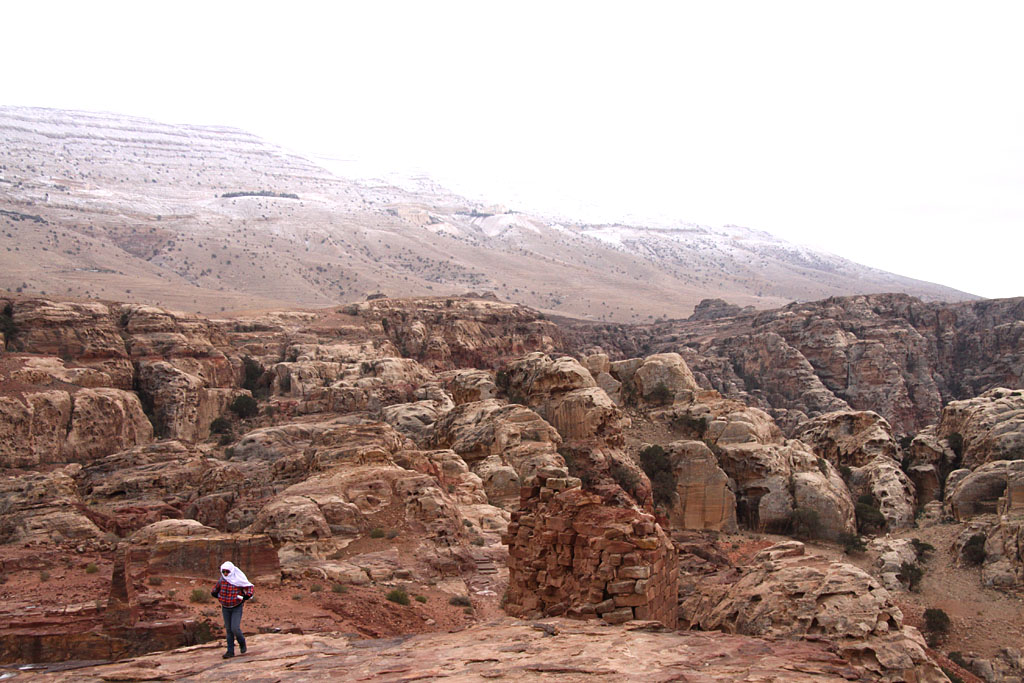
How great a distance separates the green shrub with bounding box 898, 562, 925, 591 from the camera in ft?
64.1

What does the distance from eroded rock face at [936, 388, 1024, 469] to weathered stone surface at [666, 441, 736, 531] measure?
897 centimetres

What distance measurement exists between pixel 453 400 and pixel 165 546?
2289 centimetres

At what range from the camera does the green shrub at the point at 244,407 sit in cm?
3688

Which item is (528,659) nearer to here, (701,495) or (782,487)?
(701,495)

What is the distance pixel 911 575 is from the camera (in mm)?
19828

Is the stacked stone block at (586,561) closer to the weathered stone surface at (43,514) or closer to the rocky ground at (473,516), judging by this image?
the rocky ground at (473,516)

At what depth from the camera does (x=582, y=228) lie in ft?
611

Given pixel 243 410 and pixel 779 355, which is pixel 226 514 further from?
pixel 779 355

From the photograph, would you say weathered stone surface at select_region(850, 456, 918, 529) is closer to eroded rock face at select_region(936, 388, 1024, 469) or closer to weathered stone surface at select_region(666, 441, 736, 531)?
eroded rock face at select_region(936, 388, 1024, 469)

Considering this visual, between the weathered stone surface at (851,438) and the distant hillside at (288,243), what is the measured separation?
191ft

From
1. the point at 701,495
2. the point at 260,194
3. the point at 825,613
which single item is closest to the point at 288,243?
the point at 260,194

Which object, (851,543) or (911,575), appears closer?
(911,575)

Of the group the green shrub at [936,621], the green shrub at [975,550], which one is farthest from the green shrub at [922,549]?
the green shrub at [936,621]

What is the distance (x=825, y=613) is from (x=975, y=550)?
573 inches
